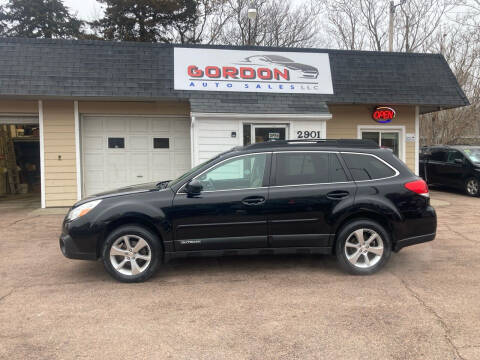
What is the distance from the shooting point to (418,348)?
10.5ft

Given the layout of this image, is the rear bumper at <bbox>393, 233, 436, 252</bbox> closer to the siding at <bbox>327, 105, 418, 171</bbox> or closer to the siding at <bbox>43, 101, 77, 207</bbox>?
the siding at <bbox>327, 105, 418, 171</bbox>

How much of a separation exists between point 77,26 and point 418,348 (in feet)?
105

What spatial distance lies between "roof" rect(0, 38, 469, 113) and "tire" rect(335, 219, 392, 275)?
5665mm

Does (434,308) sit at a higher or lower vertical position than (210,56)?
lower

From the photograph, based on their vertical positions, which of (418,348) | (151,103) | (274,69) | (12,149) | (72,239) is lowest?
(418,348)

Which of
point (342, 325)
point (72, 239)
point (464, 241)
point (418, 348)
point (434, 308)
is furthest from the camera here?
point (464, 241)

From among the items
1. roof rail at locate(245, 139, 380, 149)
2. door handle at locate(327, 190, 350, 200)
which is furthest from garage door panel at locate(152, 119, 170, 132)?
door handle at locate(327, 190, 350, 200)

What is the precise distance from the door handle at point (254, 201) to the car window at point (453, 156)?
1063cm

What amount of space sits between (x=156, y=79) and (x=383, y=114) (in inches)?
267

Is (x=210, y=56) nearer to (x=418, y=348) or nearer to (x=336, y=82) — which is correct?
(x=336, y=82)

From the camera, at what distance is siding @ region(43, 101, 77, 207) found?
33.7ft

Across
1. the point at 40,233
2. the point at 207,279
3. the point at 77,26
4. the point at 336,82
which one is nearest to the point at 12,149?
the point at 40,233

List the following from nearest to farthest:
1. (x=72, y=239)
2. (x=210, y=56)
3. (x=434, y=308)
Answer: (x=434, y=308), (x=72, y=239), (x=210, y=56)

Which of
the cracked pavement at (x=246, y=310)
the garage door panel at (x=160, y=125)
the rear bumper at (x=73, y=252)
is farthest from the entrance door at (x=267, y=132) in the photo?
the rear bumper at (x=73, y=252)
